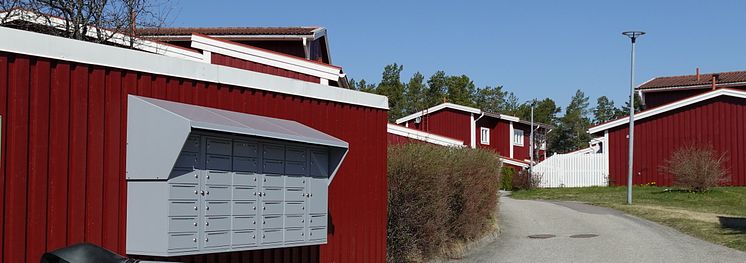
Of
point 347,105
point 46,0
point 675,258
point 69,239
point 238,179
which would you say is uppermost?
point 46,0

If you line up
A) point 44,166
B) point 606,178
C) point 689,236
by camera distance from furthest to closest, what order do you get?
point 606,178, point 689,236, point 44,166

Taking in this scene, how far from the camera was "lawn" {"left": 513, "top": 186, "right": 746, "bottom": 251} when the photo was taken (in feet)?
64.2

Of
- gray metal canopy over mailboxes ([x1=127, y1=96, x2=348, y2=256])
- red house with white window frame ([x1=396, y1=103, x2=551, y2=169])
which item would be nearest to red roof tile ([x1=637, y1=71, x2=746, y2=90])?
red house with white window frame ([x1=396, y1=103, x2=551, y2=169])

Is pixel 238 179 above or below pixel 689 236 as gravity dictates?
above

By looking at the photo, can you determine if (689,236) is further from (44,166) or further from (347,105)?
(44,166)

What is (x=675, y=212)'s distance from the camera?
23.8 meters

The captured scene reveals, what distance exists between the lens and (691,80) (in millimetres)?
46344

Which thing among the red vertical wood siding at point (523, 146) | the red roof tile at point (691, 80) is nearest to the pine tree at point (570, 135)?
the red vertical wood siding at point (523, 146)

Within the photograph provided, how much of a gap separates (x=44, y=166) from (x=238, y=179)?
1607 millimetres

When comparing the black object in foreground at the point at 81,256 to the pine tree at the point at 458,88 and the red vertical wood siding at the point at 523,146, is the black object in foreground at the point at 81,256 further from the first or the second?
the pine tree at the point at 458,88

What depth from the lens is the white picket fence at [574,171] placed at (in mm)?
42562

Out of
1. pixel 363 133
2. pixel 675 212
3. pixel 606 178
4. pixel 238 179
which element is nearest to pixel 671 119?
pixel 606 178

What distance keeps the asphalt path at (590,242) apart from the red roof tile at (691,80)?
23.4 metres

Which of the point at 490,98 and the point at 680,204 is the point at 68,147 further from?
the point at 490,98
